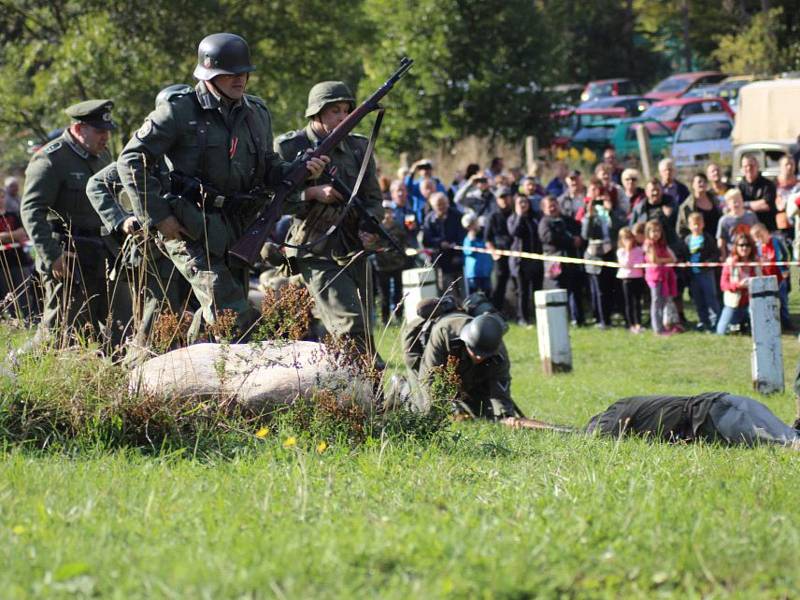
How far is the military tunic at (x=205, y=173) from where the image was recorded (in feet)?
26.0

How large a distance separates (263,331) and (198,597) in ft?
10.0

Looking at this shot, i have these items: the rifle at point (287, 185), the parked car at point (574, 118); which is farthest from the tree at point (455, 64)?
the rifle at point (287, 185)

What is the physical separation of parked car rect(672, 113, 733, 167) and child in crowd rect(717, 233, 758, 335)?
14591 millimetres

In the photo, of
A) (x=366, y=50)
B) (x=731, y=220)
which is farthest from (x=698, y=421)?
(x=366, y=50)

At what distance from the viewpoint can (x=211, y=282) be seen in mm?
8109

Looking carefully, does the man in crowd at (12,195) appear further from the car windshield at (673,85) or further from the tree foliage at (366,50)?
the car windshield at (673,85)

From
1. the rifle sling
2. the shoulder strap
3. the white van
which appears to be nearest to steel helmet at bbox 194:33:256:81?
the shoulder strap

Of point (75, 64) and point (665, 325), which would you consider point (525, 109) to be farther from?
point (665, 325)

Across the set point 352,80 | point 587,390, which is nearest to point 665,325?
point 587,390

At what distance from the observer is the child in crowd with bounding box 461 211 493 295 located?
17.8 metres

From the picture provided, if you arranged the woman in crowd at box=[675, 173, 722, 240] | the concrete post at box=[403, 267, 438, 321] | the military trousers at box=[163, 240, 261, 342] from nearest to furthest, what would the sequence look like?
the military trousers at box=[163, 240, 261, 342] → the concrete post at box=[403, 267, 438, 321] → the woman in crowd at box=[675, 173, 722, 240]

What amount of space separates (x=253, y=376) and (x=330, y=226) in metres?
2.92

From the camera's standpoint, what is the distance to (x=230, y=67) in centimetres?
803

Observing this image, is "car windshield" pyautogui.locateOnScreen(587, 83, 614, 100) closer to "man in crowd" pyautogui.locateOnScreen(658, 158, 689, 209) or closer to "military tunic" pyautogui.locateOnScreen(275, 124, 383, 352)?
"man in crowd" pyautogui.locateOnScreen(658, 158, 689, 209)
